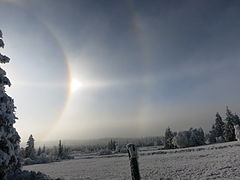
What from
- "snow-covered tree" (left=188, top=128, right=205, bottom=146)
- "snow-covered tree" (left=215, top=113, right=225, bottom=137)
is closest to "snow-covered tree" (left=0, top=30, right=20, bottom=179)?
"snow-covered tree" (left=188, top=128, right=205, bottom=146)

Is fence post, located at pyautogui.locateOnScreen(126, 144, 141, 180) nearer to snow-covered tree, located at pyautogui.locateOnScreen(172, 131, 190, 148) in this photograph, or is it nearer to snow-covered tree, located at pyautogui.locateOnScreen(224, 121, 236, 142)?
snow-covered tree, located at pyautogui.locateOnScreen(224, 121, 236, 142)

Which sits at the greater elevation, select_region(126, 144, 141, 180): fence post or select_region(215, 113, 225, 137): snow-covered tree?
select_region(215, 113, 225, 137): snow-covered tree

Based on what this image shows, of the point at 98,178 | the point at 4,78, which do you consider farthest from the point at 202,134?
the point at 4,78

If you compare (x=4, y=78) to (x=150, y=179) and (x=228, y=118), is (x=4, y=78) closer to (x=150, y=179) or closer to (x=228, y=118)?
(x=150, y=179)

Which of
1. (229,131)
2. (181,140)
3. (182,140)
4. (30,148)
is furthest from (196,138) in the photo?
(30,148)

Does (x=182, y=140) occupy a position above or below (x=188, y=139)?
below

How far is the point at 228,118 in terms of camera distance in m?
88.3

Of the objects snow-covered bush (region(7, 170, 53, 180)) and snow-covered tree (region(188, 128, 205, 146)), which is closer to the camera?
snow-covered bush (region(7, 170, 53, 180))

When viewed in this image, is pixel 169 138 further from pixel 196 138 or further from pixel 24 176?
pixel 24 176

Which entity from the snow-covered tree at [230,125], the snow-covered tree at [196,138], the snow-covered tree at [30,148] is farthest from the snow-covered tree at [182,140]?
the snow-covered tree at [30,148]

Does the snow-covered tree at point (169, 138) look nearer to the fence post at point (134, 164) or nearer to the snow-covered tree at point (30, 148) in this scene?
the snow-covered tree at point (30, 148)

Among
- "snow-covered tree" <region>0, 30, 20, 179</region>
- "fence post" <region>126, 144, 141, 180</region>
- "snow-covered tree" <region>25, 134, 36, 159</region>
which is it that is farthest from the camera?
"snow-covered tree" <region>25, 134, 36, 159</region>

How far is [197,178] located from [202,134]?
290 feet

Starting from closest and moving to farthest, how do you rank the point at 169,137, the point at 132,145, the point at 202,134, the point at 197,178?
the point at 132,145, the point at 197,178, the point at 202,134, the point at 169,137
